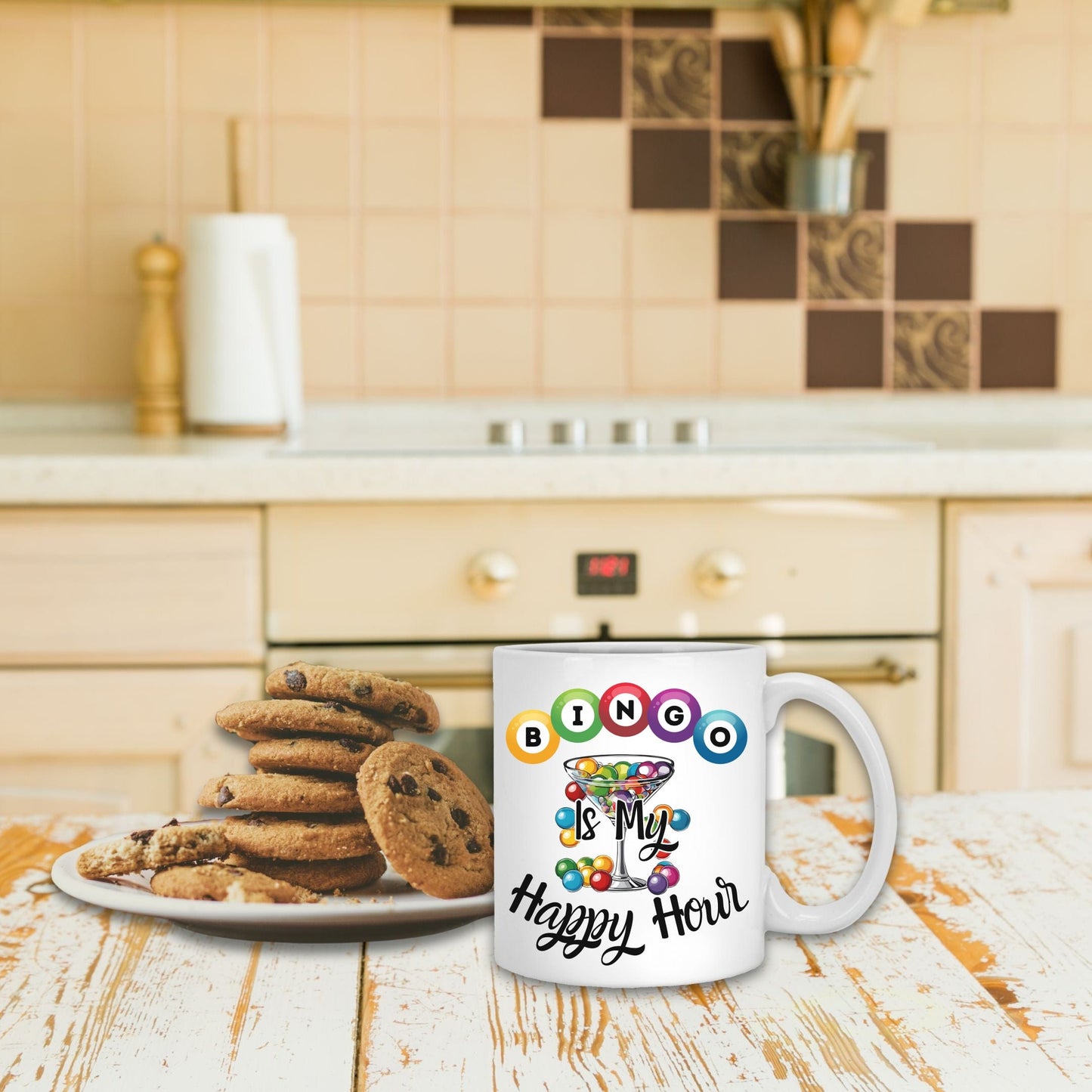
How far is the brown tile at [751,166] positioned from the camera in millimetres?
1823

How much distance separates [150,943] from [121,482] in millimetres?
916

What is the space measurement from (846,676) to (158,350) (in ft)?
3.07

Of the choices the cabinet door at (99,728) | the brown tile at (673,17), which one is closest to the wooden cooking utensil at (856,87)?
the brown tile at (673,17)

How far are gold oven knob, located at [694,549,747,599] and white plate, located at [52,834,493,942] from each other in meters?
0.91

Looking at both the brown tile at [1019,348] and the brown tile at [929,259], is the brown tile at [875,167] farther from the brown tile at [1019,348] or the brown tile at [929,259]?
the brown tile at [1019,348]

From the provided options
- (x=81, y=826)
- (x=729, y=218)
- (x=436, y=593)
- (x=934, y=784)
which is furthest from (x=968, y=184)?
(x=81, y=826)

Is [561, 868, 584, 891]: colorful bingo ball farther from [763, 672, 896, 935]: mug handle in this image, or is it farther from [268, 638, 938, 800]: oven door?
[268, 638, 938, 800]: oven door

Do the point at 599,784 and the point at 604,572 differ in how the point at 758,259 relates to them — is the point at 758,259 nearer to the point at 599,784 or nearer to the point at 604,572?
the point at 604,572

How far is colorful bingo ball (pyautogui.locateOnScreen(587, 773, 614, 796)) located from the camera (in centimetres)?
37

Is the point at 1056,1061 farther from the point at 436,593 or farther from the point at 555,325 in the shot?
the point at 555,325

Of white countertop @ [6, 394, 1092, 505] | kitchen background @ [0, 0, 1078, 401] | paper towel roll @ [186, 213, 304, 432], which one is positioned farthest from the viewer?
kitchen background @ [0, 0, 1078, 401]

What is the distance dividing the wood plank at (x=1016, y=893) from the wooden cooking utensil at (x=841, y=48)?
1273mm

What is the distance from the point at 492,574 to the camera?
1.29 m

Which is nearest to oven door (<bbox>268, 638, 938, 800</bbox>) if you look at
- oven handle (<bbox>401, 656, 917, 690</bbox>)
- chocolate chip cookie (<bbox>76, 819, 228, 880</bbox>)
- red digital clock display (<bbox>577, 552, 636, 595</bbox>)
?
oven handle (<bbox>401, 656, 917, 690</bbox>)
